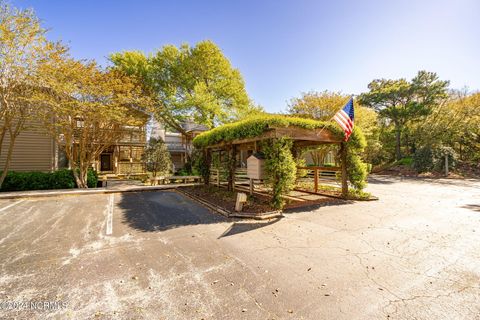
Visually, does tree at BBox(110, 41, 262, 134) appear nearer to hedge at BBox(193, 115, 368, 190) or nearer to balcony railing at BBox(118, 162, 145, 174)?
balcony railing at BBox(118, 162, 145, 174)

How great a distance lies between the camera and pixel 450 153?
1645 centimetres

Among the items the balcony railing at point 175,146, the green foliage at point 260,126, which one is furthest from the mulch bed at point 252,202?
the balcony railing at point 175,146

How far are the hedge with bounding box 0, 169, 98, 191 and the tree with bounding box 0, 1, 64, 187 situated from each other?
455 millimetres

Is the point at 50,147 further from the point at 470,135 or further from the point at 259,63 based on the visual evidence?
the point at 470,135

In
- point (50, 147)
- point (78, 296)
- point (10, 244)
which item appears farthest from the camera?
point (50, 147)

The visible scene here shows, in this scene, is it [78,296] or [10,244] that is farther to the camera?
[10,244]

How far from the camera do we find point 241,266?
3107 millimetres

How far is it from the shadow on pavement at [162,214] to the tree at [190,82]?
31.4 feet

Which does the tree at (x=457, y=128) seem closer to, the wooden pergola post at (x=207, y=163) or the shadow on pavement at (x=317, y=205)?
the shadow on pavement at (x=317, y=205)

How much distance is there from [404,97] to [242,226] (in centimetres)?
2560

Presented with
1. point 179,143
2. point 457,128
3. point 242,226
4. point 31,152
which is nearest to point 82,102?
point 31,152

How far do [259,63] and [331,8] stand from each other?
5997 millimetres

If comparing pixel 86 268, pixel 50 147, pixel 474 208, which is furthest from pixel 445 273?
pixel 50 147

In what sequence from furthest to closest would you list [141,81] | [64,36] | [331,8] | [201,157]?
1. [141,81]
2. [201,157]
3. [64,36]
4. [331,8]
